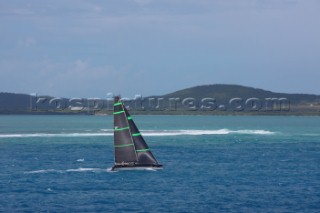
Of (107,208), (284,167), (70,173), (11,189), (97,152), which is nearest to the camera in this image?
(107,208)

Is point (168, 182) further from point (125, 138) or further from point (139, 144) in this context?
point (125, 138)

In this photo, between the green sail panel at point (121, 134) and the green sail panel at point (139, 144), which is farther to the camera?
the green sail panel at point (139, 144)

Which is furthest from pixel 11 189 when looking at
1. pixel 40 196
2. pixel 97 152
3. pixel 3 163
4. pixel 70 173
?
pixel 97 152

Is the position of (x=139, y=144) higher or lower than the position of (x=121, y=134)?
lower

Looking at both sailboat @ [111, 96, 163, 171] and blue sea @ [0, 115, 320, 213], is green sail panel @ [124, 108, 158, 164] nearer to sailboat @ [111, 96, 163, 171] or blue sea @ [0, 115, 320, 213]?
sailboat @ [111, 96, 163, 171]

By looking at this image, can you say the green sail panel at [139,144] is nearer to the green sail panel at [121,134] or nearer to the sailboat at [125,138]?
the sailboat at [125,138]

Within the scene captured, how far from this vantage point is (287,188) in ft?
197

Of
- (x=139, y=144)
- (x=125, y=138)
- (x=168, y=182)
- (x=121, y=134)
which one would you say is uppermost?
(x=121, y=134)

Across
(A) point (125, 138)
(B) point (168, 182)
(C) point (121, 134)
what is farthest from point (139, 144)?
(B) point (168, 182)

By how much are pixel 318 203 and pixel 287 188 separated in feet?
25.0

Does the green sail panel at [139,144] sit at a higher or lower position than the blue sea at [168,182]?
higher

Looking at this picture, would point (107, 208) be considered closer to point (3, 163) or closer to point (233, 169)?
point (233, 169)

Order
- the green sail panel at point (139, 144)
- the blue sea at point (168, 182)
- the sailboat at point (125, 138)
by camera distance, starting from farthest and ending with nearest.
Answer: the green sail panel at point (139, 144) < the sailboat at point (125, 138) < the blue sea at point (168, 182)

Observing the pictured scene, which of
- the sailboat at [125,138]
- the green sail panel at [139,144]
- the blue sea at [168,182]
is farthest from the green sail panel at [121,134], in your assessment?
the blue sea at [168,182]
